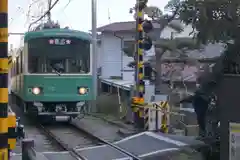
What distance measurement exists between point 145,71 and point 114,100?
5862mm

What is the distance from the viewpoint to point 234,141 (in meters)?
6.88

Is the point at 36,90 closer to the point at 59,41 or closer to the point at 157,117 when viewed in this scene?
the point at 59,41

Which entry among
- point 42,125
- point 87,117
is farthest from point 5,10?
point 87,117

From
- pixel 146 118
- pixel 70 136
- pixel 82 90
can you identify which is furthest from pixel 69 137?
A: pixel 146 118

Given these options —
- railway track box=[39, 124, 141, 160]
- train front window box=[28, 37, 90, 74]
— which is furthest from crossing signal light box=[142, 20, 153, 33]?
railway track box=[39, 124, 141, 160]

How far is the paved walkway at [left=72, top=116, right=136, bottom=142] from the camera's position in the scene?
1270cm

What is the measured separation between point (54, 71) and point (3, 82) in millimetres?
10100

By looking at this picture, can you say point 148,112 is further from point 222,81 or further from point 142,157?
point 222,81

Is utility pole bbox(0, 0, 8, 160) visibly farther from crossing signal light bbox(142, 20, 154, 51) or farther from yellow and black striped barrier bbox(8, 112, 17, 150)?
crossing signal light bbox(142, 20, 154, 51)

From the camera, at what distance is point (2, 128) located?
165 inches

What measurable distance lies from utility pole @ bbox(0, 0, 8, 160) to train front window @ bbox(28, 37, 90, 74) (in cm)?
1002

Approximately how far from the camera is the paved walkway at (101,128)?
41.7ft

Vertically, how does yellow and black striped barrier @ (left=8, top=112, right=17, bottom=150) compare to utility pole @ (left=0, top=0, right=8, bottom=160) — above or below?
below

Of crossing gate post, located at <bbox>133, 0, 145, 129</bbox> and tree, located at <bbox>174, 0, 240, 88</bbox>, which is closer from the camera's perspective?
tree, located at <bbox>174, 0, 240, 88</bbox>
